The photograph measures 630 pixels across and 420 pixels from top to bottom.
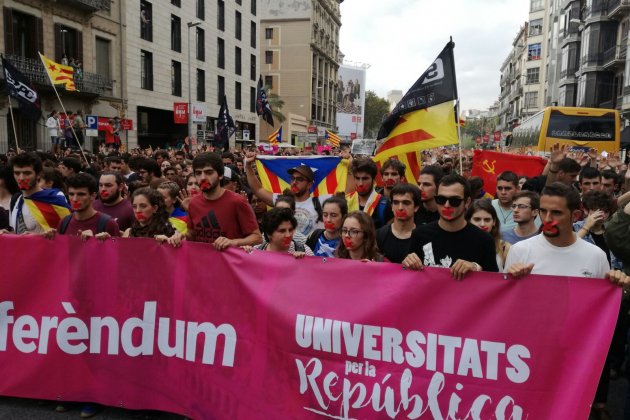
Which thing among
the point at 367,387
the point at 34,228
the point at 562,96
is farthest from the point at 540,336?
the point at 562,96

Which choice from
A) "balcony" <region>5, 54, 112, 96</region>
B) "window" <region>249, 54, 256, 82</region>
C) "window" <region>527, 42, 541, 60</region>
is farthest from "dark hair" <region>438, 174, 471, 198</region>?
"window" <region>527, 42, 541, 60</region>

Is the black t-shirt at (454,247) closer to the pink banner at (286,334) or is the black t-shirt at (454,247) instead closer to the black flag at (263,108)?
the pink banner at (286,334)

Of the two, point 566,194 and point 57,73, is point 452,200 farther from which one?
point 57,73

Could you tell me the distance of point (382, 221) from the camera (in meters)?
5.12

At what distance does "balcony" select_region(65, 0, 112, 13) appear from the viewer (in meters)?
21.5

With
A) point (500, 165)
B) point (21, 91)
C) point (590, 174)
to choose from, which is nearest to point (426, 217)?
point (590, 174)

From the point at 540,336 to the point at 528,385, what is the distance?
280 mm

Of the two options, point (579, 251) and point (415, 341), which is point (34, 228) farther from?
point (579, 251)

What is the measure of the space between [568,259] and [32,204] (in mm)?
4252

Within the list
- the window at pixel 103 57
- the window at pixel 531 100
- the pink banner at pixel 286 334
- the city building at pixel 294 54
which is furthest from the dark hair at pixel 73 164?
the window at pixel 531 100

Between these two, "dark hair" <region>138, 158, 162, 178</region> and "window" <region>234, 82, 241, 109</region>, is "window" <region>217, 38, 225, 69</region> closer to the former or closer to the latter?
"window" <region>234, 82, 241, 109</region>

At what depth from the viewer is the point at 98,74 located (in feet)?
77.9

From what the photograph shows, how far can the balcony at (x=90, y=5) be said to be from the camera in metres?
21.5

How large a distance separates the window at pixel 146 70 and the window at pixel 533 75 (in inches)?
2403
